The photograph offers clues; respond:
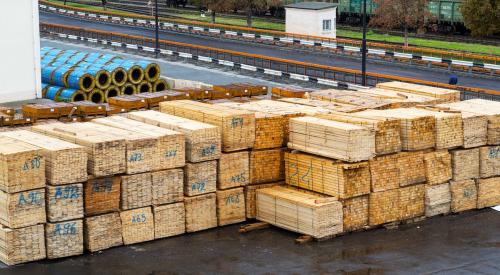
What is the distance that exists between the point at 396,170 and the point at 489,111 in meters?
4.59

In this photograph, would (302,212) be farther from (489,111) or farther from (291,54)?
(291,54)

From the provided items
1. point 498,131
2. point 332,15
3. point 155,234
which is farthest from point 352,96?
point 332,15

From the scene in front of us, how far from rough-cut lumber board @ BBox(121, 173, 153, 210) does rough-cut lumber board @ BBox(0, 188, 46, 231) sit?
2.39 meters

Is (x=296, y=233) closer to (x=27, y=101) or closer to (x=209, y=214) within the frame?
(x=209, y=214)

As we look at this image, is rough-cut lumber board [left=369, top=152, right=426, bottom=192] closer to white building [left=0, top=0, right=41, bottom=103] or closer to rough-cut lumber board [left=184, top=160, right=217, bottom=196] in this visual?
rough-cut lumber board [left=184, top=160, right=217, bottom=196]

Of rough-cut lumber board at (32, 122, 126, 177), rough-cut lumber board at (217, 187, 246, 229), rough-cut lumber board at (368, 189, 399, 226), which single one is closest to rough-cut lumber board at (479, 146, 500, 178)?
rough-cut lumber board at (368, 189, 399, 226)

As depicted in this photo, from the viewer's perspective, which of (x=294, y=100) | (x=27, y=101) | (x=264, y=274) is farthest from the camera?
(x=27, y=101)

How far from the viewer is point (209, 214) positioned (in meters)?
27.9

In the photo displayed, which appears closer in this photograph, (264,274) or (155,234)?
(264,274)

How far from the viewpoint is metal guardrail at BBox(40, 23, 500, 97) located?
47.2 meters

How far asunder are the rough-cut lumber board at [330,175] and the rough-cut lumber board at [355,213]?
0.21 meters

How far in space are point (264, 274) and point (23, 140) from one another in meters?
7.81

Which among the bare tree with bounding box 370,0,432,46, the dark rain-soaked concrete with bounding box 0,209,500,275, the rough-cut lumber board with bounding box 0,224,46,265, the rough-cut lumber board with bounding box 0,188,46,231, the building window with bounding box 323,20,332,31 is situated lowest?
the dark rain-soaked concrete with bounding box 0,209,500,275

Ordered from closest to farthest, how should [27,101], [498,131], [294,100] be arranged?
[498,131], [294,100], [27,101]
